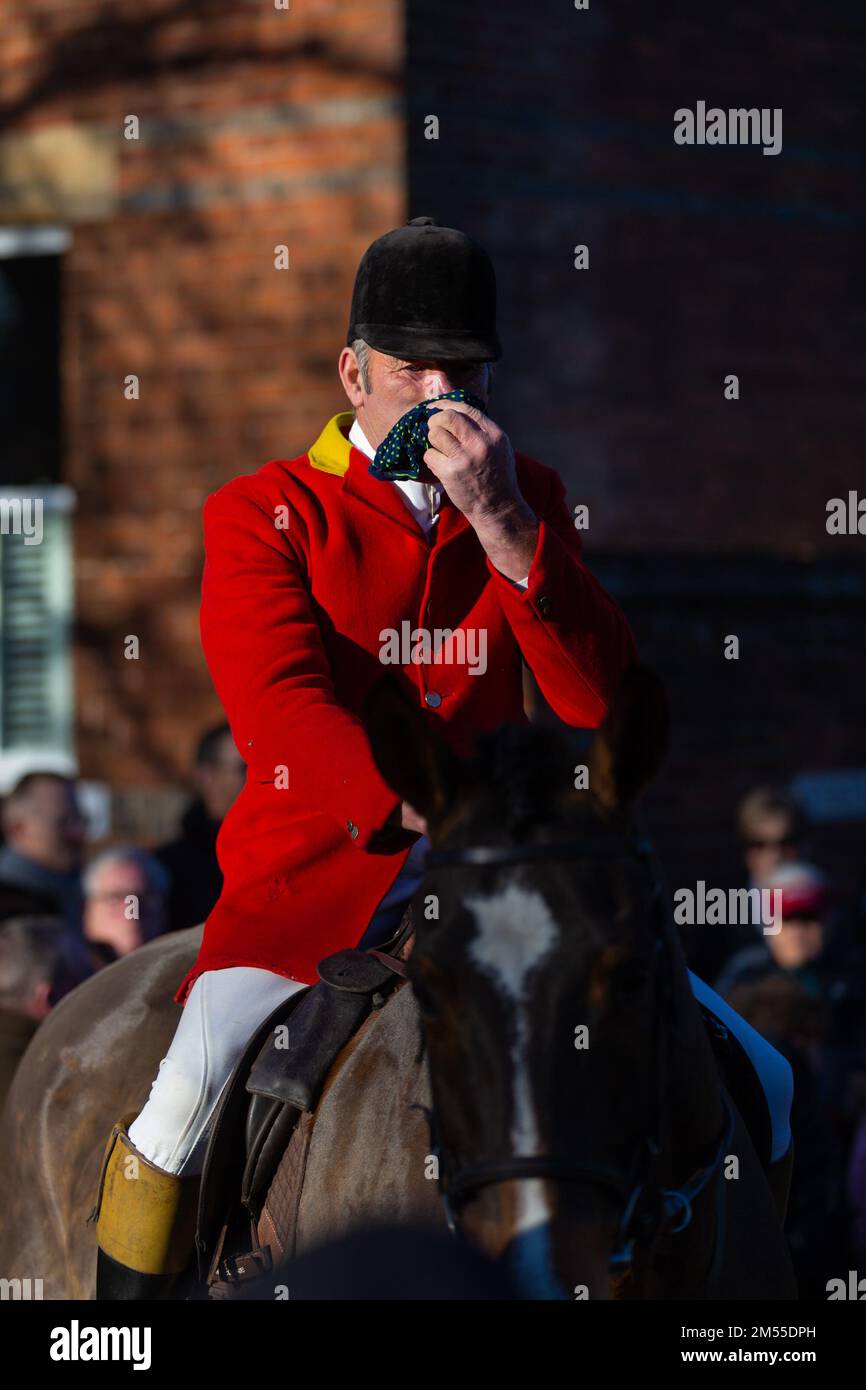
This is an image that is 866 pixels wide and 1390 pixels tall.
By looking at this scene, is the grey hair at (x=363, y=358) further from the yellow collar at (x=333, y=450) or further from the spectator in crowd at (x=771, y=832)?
the spectator in crowd at (x=771, y=832)

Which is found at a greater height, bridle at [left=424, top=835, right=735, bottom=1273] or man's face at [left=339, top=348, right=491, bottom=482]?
man's face at [left=339, top=348, right=491, bottom=482]

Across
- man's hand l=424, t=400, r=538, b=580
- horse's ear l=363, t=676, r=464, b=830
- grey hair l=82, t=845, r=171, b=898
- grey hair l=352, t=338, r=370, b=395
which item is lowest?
horse's ear l=363, t=676, r=464, b=830

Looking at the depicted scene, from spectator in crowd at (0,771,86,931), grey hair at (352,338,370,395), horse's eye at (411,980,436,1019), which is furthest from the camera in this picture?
spectator in crowd at (0,771,86,931)

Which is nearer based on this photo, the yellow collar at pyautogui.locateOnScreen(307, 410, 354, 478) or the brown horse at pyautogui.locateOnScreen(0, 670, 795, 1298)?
the brown horse at pyautogui.locateOnScreen(0, 670, 795, 1298)

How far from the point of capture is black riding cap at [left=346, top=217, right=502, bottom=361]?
3.36m

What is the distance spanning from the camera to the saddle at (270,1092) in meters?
3.27

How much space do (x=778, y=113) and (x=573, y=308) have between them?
6.10 feet

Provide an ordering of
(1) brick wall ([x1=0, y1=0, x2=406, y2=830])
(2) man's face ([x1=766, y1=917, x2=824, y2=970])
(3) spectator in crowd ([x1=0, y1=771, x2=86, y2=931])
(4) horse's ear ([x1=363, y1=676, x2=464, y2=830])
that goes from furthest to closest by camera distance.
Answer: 1. (1) brick wall ([x1=0, y1=0, x2=406, y2=830])
2. (3) spectator in crowd ([x1=0, y1=771, x2=86, y2=931])
3. (2) man's face ([x1=766, y1=917, x2=824, y2=970])
4. (4) horse's ear ([x1=363, y1=676, x2=464, y2=830])

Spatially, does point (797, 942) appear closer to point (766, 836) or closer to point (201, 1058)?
point (766, 836)

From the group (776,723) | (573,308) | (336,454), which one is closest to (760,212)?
(573,308)

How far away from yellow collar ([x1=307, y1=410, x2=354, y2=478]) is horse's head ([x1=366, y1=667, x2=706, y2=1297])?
41.8 inches

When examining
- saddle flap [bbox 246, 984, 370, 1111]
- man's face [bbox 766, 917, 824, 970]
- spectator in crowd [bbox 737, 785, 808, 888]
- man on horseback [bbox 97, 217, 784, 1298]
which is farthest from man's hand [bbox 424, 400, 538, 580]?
spectator in crowd [bbox 737, 785, 808, 888]

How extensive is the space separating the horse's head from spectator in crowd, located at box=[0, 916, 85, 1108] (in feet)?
9.80

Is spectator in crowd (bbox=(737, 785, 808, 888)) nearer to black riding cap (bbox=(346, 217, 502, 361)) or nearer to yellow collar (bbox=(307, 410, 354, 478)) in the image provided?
yellow collar (bbox=(307, 410, 354, 478))
